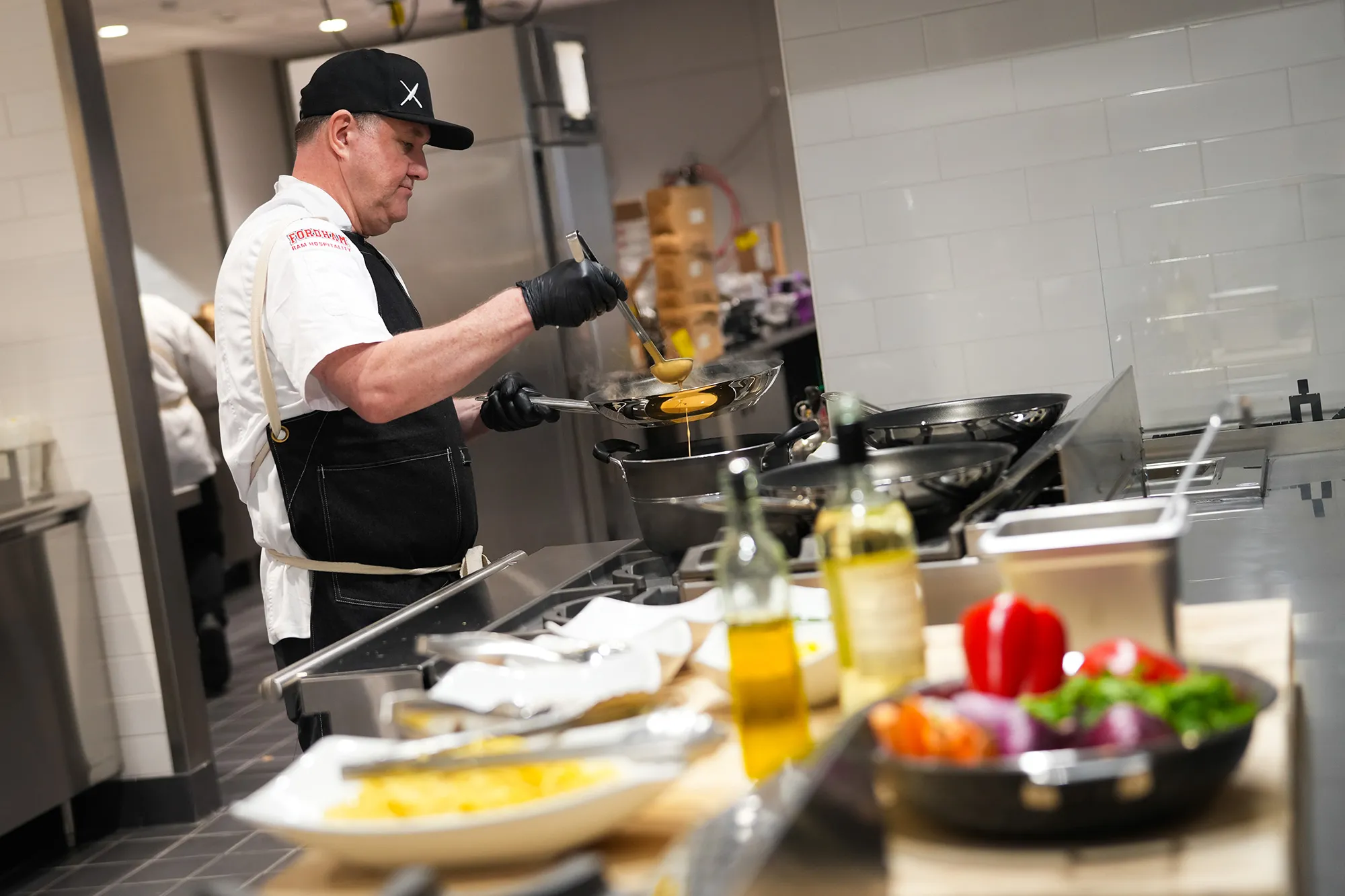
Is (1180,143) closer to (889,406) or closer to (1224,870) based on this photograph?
(889,406)

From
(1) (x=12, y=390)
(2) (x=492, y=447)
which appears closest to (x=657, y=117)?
(2) (x=492, y=447)

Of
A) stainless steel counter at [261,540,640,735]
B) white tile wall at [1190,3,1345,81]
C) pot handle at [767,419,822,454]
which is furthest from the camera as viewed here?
white tile wall at [1190,3,1345,81]

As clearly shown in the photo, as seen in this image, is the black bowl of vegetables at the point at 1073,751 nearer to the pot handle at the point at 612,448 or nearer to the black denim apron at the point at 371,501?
the pot handle at the point at 612,448

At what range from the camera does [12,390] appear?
4.32 meters

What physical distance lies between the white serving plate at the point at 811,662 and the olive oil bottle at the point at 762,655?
13 centimetres

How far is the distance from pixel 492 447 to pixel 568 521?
391mm

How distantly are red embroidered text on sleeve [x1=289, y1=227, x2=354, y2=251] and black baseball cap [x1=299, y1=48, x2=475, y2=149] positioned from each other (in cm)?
31

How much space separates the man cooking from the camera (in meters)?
2.44

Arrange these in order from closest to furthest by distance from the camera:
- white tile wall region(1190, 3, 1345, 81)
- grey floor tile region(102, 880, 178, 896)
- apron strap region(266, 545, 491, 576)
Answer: apron strap region(266, 545, 491, 576) < white tile wall region(1190, 3, 1345, 81) < grey floor tile region(102, 880, 178, 896)

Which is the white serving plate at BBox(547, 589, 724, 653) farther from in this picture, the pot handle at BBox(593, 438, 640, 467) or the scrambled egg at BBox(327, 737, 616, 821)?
the pot handle at BBox(593, 438, 640, 467)

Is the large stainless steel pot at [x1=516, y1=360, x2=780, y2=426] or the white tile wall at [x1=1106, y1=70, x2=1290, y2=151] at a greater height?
the white tile wall at [x1=1106, y1=70, x2=1290, y2=151]

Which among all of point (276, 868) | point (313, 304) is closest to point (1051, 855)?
point (313, 304)

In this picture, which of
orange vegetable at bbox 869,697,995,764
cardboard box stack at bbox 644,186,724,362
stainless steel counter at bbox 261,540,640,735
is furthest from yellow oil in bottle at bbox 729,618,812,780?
cardboard box stack at bbox 644,186,724,362

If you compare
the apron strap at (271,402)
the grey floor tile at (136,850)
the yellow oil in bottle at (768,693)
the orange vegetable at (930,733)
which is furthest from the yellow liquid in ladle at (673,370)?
the grey floor tile at (136,850)
